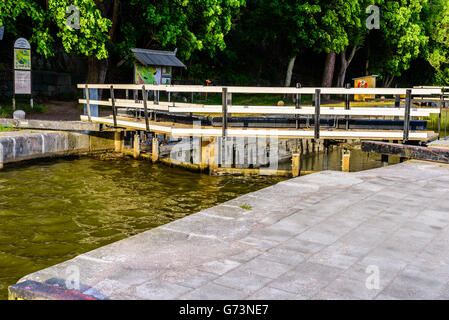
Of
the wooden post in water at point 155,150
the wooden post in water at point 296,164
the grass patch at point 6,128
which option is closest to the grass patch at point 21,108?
the grass patch at point 6,128

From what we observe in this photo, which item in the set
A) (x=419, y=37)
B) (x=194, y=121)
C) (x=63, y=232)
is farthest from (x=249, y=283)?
(x=419, y=37)

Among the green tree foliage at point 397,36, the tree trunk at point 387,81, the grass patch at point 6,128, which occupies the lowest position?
the grass patch at point 6,128

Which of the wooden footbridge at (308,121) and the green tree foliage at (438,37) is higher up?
the green tree foliage at (438,37)

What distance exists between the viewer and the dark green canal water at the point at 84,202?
8.92m

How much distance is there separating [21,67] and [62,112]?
333 centimetres

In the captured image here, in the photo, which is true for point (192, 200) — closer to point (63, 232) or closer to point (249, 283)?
point (63, 232)

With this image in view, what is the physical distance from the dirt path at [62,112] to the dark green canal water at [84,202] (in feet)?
16.3

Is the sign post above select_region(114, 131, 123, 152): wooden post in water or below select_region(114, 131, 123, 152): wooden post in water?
above

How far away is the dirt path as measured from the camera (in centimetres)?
2202

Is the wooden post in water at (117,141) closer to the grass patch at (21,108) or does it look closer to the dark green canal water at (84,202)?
the dark green canal water at (84,202)

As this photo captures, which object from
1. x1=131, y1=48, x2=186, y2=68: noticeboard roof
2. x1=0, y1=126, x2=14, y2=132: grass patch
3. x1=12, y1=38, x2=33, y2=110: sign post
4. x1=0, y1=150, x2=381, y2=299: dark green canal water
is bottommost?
x1=0, y1=150, x2=381, y2=299: dark green canal water

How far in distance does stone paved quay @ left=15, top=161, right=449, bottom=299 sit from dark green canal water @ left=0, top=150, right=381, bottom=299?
2518mm

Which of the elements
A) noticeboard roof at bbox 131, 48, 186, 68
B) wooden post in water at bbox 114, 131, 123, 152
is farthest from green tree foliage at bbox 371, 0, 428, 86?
wooden post in water at bbox 114, 131, 123, 152

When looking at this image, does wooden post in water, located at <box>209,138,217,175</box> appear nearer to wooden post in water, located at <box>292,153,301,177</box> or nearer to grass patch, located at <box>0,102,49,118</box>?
wooden post in water, located at <box>292,153,301,177</box>
